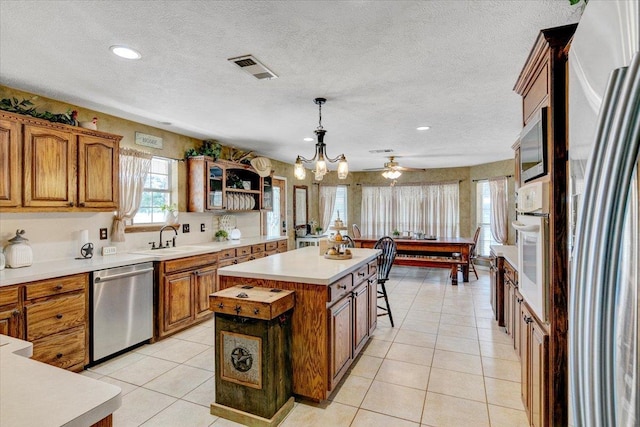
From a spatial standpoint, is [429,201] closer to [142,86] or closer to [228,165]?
[228,165]

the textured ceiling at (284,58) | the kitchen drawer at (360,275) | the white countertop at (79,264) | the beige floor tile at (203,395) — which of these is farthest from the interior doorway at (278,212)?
the beige floor tile at (203,395)

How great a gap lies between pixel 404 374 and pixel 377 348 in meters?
0.53

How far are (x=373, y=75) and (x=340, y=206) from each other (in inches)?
259

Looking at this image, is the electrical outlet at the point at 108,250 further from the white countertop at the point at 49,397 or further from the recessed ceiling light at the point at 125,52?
the white countertop at the point at 49,397

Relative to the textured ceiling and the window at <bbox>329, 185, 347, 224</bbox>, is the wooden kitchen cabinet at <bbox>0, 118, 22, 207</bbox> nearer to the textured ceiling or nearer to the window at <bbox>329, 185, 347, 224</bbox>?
the textured ceiling

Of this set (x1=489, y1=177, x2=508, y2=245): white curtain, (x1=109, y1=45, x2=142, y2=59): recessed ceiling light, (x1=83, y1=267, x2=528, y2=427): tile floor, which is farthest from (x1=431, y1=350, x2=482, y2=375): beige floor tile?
(x1=489, y1=177, x2=508, y2=245): white curtain

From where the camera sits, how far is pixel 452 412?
7.47 ft

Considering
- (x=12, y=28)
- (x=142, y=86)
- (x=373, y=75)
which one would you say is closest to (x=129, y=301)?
(x=142, y=86)

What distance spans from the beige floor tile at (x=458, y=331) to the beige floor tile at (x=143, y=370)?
286cm

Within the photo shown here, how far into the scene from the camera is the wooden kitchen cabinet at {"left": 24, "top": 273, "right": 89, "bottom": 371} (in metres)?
2.50

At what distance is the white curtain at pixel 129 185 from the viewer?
365 cm

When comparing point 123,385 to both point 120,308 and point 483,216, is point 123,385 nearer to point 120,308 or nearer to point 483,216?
point 120,308

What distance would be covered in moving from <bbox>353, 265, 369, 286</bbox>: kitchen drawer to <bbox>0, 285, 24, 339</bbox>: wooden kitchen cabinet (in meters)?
2.54

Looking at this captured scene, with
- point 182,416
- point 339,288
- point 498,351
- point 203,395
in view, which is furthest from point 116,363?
point 498,351
